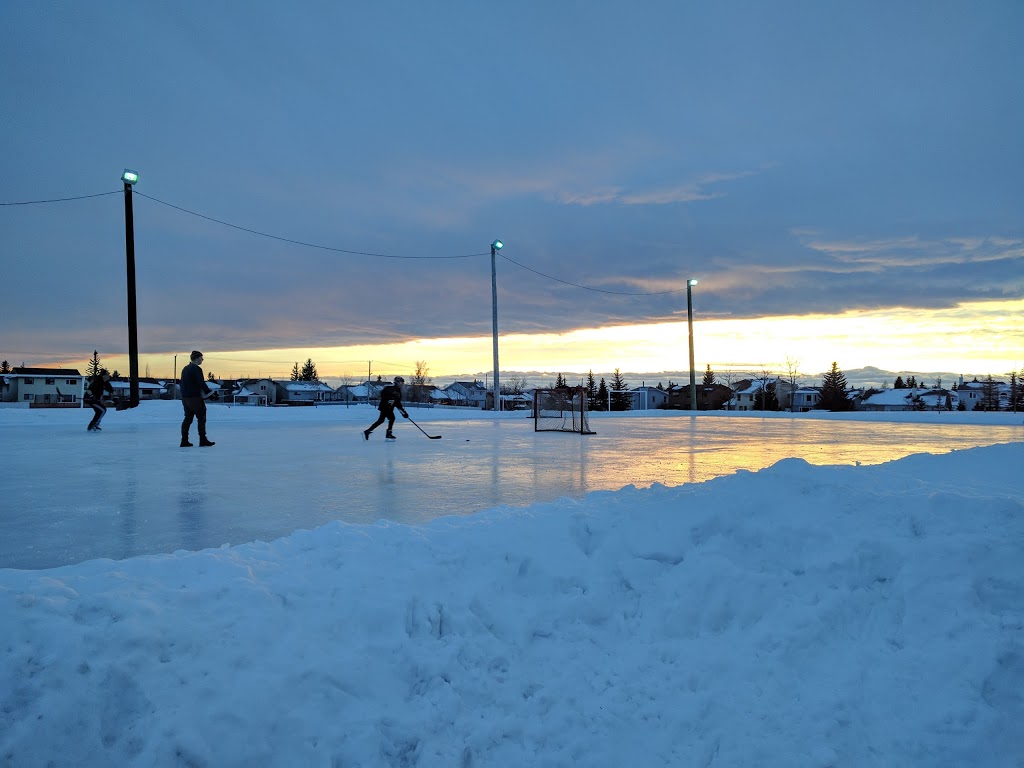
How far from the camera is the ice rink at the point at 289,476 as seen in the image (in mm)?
5605

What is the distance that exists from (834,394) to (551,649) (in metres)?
88.3

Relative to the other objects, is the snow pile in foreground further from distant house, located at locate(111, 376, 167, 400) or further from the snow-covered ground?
distant house, located at locate(111, 376, 167, 400)

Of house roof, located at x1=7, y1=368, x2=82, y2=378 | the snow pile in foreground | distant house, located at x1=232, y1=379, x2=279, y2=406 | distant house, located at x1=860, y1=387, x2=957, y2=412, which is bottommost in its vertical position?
distant house, located at x1=860, y1=387, x2=957, y2=412

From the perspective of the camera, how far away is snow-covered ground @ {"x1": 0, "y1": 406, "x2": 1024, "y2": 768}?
2.62 meters

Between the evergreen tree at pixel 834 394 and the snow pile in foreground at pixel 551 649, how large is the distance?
80.7m

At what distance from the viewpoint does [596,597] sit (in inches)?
144

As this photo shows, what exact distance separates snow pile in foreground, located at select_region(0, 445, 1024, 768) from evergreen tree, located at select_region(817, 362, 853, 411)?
80707mm

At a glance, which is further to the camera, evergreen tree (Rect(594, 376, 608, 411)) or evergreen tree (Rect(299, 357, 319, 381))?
evergreen tree (Rect(299, 357, 319, 381))

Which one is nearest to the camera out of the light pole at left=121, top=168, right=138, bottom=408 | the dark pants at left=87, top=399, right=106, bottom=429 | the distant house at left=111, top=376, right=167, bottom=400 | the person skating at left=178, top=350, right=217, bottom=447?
the person skating at left=178, top=350, right=217, bottom=447

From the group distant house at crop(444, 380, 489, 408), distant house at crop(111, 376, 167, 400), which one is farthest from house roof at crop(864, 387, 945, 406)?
distant house at crop(111, 376, 167, 400)

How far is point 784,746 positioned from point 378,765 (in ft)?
5.93

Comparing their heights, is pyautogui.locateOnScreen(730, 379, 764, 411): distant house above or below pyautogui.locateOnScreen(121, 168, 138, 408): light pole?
below

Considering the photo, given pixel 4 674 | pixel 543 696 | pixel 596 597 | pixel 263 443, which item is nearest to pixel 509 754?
pixel 543 696

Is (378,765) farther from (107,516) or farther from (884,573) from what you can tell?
(107,516)
